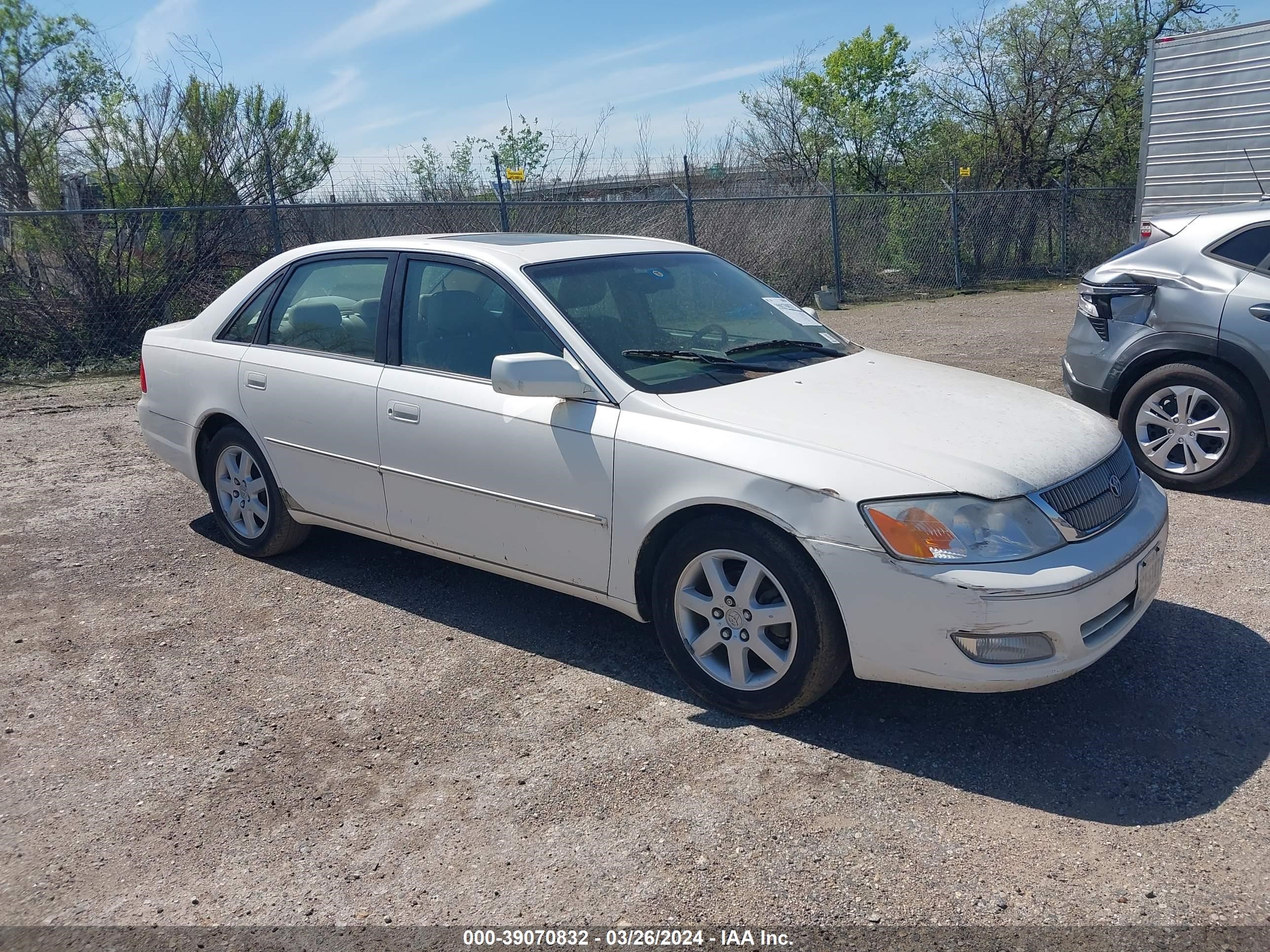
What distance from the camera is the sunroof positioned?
4.93 meters

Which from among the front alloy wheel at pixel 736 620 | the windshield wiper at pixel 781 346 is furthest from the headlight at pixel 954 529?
the windshield wiper at pixel 781 346

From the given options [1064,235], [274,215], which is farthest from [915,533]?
[1064,235]

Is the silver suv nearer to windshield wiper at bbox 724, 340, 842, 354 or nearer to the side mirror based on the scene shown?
windshield wiper at bbox 724, 340, 842, 354

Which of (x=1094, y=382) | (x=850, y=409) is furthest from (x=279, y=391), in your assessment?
(x=1094, y=382)

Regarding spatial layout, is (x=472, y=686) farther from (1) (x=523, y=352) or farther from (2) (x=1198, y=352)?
(2) (x=1198, y=352)

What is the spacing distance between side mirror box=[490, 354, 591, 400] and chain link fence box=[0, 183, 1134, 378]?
968 cm

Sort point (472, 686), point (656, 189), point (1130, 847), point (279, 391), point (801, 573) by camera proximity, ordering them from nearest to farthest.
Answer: point (1130, 847) → point (801, 573) → point (472, 686) → point (279, 391) → point (656, 189)

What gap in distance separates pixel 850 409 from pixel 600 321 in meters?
1.10

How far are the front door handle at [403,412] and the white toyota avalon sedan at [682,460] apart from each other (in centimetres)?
1

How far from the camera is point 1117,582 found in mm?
3502

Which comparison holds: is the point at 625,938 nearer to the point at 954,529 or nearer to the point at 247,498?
the point at 954,529

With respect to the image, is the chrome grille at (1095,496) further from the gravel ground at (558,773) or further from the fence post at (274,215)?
the fence post at (274,215)

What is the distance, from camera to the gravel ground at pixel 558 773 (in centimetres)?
285

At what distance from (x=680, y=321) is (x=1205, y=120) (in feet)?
30.9
